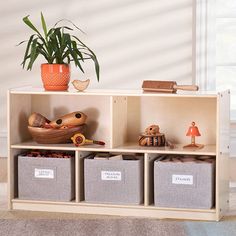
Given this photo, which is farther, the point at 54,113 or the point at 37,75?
the point at 37,75

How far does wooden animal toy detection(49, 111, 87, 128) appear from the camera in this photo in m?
3.68

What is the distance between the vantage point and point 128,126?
384cm

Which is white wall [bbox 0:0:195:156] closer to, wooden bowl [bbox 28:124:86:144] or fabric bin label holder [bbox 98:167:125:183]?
wooden bowl [bbox 28:124:86:144]

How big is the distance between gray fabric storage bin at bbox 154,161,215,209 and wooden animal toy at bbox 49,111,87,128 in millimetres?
467

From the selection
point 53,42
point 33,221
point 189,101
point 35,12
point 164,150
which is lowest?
point 33,221

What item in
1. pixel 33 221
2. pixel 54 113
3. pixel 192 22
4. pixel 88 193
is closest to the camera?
pixel 33 221

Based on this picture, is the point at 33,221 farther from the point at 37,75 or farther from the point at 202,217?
the point at 37,75

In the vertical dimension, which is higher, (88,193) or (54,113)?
(54,113)

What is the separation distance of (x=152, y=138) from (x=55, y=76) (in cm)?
59

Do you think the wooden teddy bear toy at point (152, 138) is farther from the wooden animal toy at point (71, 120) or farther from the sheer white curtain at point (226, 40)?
the sheer white curtain at point (226, 40)

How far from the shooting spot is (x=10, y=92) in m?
3.65

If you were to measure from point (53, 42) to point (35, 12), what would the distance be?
1.75 m

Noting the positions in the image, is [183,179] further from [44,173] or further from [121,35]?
[121,35]

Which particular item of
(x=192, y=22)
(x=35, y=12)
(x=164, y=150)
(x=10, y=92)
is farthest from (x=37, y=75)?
(x=164, y=150)
